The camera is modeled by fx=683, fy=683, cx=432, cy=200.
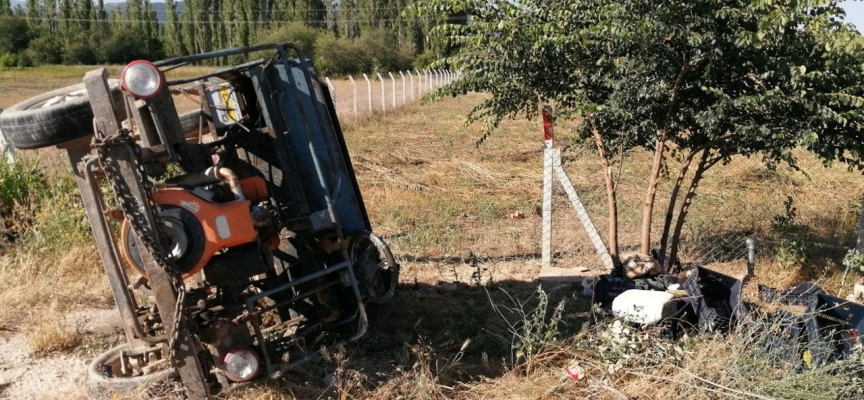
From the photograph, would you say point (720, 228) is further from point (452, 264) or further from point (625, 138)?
point (452, 264)

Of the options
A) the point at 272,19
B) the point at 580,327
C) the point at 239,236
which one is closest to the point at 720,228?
the point at 580,327

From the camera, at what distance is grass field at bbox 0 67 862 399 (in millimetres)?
4191

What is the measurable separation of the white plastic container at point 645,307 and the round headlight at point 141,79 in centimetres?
321

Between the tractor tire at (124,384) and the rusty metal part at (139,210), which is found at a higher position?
the rusty metal part at (139,210)

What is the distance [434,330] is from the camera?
17.0 ft

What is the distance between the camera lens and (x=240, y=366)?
3.67 m

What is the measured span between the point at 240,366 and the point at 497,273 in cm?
342

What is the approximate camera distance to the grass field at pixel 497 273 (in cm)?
419

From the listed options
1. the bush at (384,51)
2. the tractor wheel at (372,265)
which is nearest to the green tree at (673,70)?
the tractor wheel at (372,265)

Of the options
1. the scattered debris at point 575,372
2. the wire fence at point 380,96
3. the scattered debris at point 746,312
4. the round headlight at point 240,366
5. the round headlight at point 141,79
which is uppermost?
the round headlight at point 141,79

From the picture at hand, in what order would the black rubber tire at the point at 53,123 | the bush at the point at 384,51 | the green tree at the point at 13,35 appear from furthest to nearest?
the green tree at the point at 13,35
the bush at the point at 384,51
the black rubber tire at the point at 53,123

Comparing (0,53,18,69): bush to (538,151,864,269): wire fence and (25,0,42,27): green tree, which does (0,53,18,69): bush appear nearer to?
(25,0,42,27): green tree

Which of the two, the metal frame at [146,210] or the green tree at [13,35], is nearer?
the metal frame at [146,210]

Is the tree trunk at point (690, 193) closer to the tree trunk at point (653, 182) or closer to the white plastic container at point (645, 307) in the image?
the tree trunk at point (653, 182)
